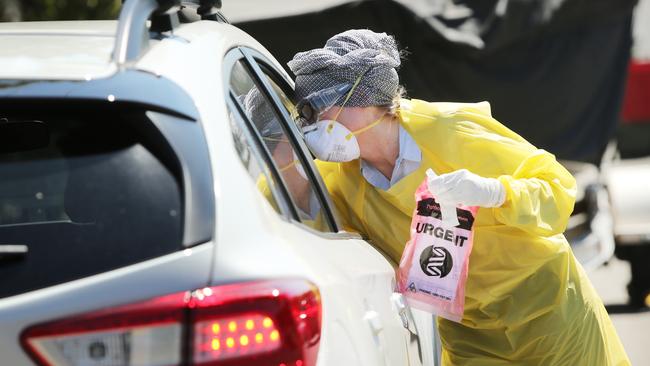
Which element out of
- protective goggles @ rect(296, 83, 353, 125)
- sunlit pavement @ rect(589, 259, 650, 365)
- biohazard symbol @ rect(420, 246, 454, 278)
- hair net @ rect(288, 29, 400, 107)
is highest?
hair net @ rect(288, 29, 400, 107)

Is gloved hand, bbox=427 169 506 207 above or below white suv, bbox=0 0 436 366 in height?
below

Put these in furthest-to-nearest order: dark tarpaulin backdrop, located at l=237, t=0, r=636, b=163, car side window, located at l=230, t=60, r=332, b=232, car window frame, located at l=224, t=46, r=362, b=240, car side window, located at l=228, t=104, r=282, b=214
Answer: dark tarpaulin backdrop, located at l=237, t=0, r=636, b=163 < car window frame, located at l=224, t=46, r=362, b=240 < car side window, located at l=230, t=60, r=332, b=232 < car side window, located at l=228, t=104, r=282, b=214

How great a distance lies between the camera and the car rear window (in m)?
2.38

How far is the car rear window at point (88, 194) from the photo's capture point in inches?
93.7

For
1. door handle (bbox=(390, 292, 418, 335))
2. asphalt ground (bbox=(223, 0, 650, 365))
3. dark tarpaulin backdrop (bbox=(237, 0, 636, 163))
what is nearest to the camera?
door handle (bbox=(390, 292, 418, 335))

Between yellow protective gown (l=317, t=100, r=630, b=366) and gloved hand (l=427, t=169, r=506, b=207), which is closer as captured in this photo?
gloved hand (l=427, t=169, r=506, b=207)

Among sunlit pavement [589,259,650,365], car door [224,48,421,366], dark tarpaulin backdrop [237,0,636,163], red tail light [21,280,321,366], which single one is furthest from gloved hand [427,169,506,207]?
dark tarpaulin backdrop [237,0,636,163]

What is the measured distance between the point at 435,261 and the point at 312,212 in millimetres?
707

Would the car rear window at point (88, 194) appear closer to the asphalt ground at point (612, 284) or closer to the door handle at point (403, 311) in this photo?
the door handle at point (403, 311)

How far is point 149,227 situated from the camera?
2.40 m

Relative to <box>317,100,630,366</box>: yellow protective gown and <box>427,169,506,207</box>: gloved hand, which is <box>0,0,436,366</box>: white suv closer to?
<box>427,169,506,207</box>: gloved hand

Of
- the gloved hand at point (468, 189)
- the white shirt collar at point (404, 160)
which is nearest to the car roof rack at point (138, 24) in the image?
the gloved hand at point (468, 189)

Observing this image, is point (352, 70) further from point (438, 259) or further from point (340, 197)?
point (438, 259)

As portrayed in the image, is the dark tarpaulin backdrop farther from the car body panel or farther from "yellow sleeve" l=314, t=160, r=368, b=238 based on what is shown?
the car body panel
